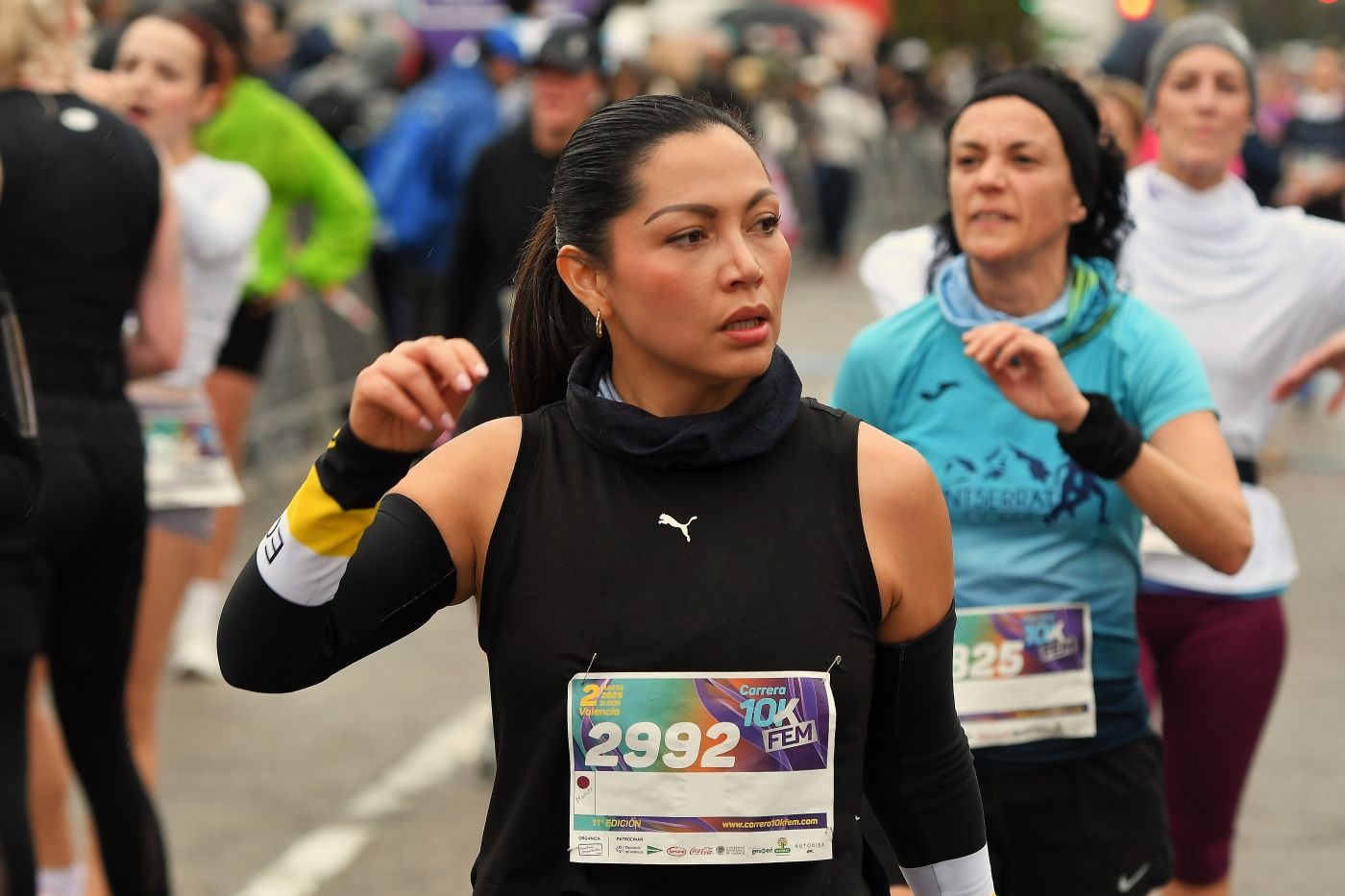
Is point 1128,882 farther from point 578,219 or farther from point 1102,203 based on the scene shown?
point 578,219

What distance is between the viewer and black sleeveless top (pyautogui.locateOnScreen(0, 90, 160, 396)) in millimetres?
4074

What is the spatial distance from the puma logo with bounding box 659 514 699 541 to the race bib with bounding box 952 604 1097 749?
1195mm

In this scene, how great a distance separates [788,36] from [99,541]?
1040 inches

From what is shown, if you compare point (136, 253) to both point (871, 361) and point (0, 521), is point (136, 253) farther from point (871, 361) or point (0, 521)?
point (871, 361)

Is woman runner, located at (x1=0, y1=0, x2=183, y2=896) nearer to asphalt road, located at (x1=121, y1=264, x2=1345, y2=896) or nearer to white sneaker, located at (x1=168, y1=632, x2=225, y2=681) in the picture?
asphalt road, located at (x1=121, y1=264, x2=1345, y2=896)

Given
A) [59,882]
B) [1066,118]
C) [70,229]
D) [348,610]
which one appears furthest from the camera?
[59,882]

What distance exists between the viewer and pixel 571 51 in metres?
6.14

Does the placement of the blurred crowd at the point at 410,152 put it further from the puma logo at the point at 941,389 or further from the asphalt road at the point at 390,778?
the puma logo at the point at 941,389

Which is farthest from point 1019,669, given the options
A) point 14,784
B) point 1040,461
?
point 14,784

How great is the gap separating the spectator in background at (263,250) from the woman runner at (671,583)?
15.8 ft

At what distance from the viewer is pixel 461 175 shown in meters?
10.4

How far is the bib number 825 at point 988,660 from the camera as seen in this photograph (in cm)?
354

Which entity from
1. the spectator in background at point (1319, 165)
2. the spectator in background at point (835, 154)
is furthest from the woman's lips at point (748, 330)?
the spectator in background at point (835, 154)

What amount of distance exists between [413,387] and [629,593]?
0.40 m
